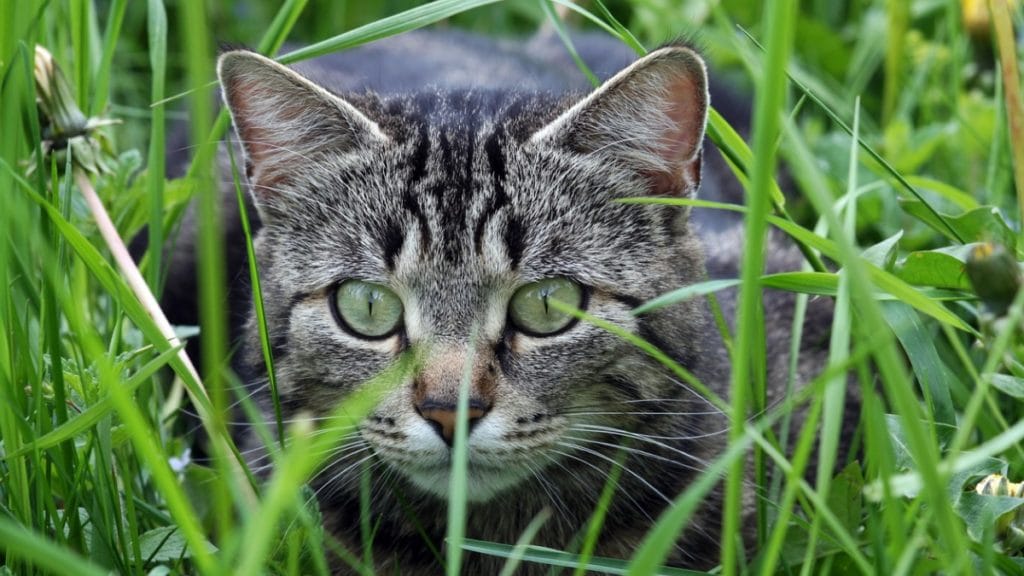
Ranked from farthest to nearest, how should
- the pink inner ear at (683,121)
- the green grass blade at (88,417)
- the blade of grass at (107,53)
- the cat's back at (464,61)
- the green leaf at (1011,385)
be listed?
the cat's back at (464,61)
the blade of grass at (107,53)
the pink inner ear at (683,121)
the green leaf at (1011,385)
the green grass blade at (88,417)

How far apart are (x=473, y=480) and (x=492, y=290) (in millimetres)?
285

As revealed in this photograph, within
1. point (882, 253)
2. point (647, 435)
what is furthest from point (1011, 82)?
point (647, 435)

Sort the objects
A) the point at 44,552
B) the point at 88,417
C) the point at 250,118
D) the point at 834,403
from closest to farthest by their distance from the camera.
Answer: the point at 44,552 → the point at 834,403 → the point at 88,417 → the point at 250,118

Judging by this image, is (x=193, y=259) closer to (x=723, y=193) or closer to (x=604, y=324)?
(x=723, y=193)

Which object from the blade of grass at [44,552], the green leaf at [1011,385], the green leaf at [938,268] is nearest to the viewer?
the blade of grass at [44,552]

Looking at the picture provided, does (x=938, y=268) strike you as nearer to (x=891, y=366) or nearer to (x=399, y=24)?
(x=891, y=366)

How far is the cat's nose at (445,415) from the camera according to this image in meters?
1.63

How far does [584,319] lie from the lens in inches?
69.5

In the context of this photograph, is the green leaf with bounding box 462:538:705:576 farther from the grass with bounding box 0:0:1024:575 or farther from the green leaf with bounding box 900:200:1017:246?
the green leaf with bounding box 900:200:1017:246

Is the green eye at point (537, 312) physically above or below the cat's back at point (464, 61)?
below

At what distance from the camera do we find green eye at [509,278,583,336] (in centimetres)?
176

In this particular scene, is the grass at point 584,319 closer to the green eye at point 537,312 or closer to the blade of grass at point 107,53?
the blade of grass at point 107,53

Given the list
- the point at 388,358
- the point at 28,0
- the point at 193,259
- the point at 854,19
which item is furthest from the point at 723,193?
the point at 28,0

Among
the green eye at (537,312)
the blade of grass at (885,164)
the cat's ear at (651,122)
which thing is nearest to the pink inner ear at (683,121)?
the cat's ear at (651,122)
